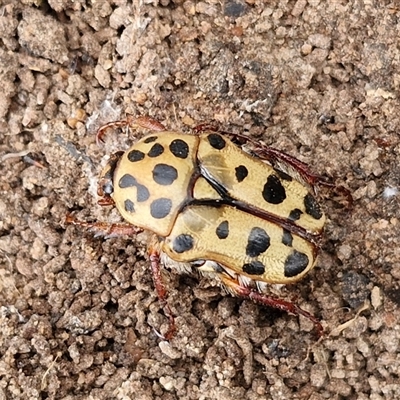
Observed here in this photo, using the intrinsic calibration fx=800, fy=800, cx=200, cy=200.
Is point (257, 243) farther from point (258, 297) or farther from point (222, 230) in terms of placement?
point (258, 297)

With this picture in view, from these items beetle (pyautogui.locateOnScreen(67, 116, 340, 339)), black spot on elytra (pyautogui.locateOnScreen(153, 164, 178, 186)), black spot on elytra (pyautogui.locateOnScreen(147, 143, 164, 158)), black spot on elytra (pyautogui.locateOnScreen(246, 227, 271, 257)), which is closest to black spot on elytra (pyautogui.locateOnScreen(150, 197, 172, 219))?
beetle (pyautogui.locateOnScreen(67, 116, 340, 339))

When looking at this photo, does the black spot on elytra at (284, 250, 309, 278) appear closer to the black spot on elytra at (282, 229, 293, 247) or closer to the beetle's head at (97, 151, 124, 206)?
the black spot on elytra at (282, 229, 293, 247)

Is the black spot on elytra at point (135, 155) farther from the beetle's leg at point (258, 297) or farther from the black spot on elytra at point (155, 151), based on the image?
the beetle's leg at point (258, 297)

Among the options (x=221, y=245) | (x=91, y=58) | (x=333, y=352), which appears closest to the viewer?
(x=221, y=245)

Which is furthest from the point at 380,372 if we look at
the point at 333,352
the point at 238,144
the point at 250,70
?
the point at 250,70

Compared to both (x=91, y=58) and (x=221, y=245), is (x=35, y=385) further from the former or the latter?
(x=91, y=58)

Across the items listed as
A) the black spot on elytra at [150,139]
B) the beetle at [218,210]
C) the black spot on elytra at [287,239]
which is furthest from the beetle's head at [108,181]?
the black spot on elytra at [287,239]

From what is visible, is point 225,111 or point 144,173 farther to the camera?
point 225,111
